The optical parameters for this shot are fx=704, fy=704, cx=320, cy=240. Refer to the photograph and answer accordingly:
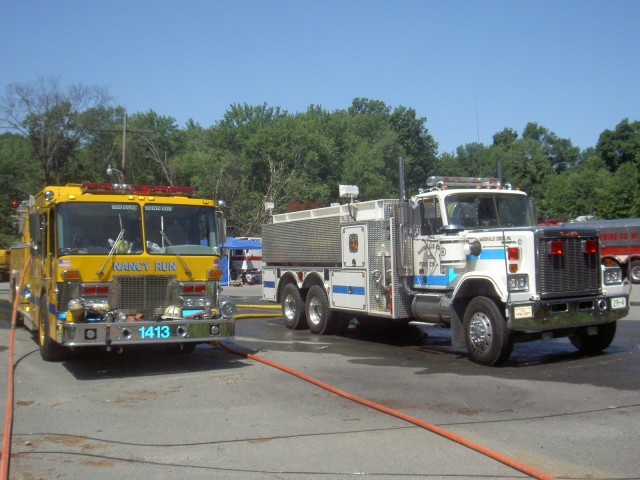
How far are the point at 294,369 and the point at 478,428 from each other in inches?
161

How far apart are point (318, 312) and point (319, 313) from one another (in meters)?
0.07

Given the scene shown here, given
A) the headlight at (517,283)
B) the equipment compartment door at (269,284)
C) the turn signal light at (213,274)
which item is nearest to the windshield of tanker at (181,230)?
→ the turn signal light at (213,274)

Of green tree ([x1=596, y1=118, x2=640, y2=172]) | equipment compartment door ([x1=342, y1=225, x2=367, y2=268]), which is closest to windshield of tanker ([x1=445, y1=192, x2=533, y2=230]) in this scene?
equipment compartment door ([x1=342, y1=225, x2=367, y2=268])

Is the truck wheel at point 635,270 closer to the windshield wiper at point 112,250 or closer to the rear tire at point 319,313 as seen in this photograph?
the rear tire at point 319,313

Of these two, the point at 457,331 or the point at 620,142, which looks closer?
the point at 457,331

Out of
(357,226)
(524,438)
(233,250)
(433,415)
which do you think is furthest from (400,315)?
(233,250)

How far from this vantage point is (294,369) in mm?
10516

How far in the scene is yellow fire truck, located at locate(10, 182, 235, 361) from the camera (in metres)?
9.80

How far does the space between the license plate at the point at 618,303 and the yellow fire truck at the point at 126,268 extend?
18.9 ft

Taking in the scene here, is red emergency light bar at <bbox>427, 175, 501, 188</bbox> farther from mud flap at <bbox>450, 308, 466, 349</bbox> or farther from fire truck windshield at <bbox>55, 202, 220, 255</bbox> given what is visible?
fire truck windshield at <bbox>55, 202, 220, 255</bbox>

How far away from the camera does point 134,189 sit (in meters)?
10.8

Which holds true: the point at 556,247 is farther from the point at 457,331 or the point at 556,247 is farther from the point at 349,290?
the point at 349,290

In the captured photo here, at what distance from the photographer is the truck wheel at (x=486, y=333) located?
10.1 meters

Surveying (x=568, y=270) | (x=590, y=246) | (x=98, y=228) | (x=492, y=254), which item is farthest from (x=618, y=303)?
(x=98, y=228)
